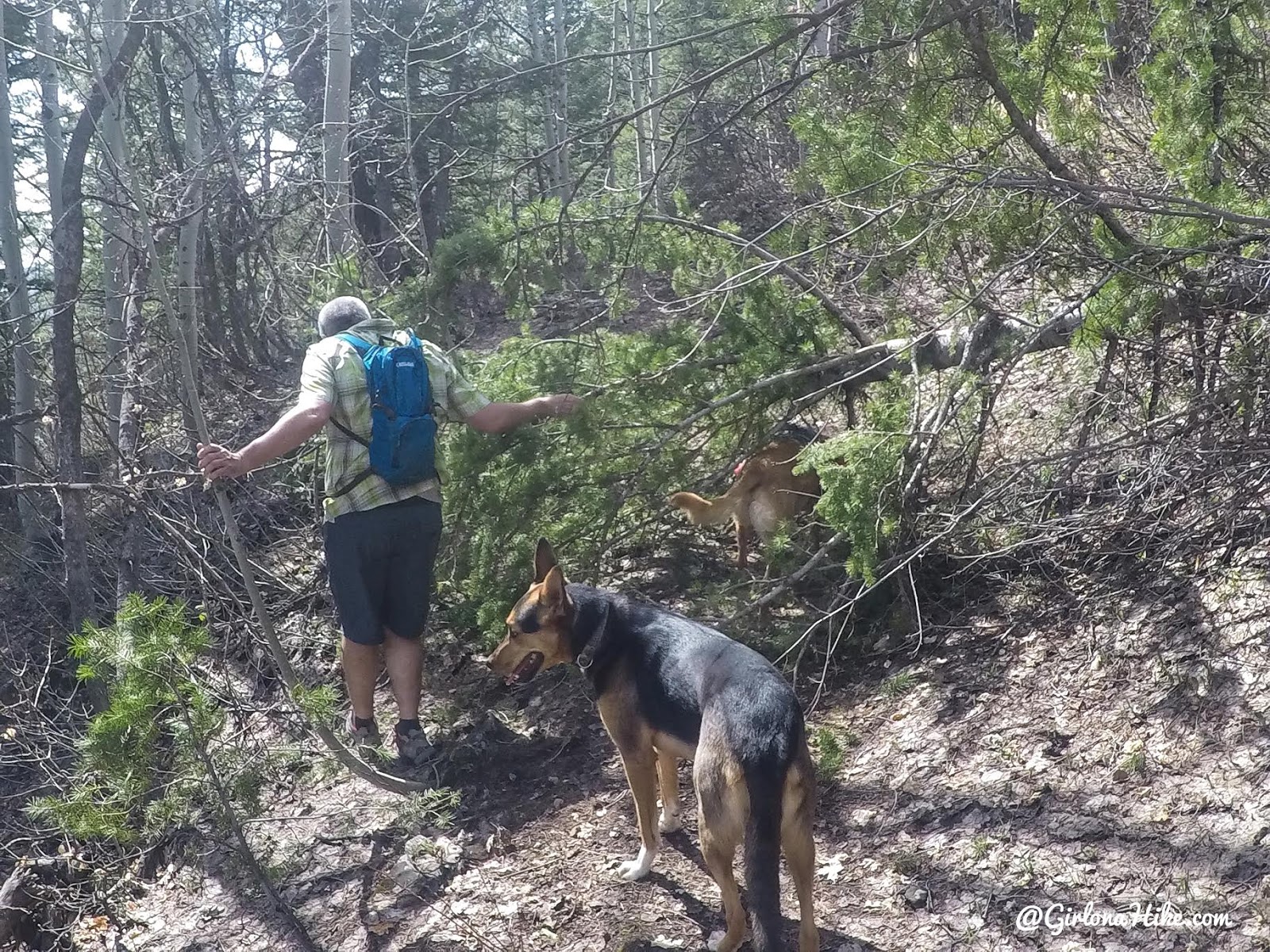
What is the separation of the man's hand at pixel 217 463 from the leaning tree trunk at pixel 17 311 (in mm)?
5407

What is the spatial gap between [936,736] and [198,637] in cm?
351

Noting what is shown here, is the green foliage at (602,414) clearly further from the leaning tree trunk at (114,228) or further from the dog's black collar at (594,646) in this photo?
the leaning tree trunk at (114,228)

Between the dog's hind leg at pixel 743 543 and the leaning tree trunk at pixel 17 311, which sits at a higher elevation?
the leaning tree trunk at pixel 17 311

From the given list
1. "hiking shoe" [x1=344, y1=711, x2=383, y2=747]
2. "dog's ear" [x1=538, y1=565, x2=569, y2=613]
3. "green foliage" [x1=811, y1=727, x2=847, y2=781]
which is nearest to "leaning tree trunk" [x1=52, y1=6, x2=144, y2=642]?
"hiking shoe" [x1=344, y1=711, x2=383, y2=747]

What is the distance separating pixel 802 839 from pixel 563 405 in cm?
300

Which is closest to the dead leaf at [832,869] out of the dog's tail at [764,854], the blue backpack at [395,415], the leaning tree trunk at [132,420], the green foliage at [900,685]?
the dog's tail at [764,854]

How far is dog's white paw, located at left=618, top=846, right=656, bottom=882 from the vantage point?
4.73 metres

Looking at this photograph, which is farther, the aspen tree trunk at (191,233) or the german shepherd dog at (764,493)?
the aspen tree trunk at (191,233)

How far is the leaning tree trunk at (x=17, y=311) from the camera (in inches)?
378

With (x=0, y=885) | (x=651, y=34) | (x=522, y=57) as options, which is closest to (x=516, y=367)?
(x=0, y=885)

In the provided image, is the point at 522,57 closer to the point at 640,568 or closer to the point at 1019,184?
the point at 640,568

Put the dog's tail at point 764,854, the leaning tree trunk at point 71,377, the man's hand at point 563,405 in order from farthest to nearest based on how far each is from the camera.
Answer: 1. the leaning tree trunk at point 71,377
2. the man's hand at point 563,405
3. the dog's tail at point 764,854

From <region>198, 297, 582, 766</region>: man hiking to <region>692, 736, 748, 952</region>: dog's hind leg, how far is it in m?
2.28

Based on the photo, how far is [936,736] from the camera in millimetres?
5227
